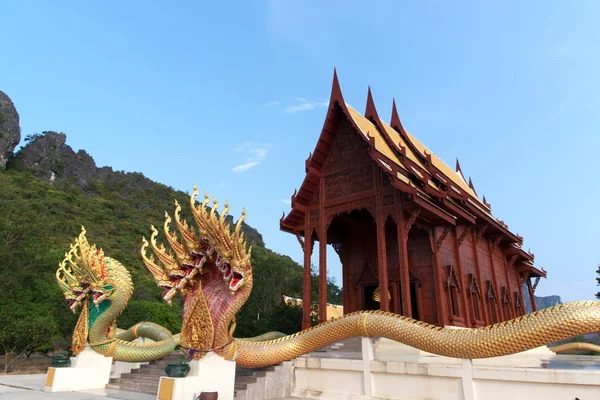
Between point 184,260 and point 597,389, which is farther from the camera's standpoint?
point 184,260

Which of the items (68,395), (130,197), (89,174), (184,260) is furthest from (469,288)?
(89,174)

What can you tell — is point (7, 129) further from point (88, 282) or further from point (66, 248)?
point (88, 282)

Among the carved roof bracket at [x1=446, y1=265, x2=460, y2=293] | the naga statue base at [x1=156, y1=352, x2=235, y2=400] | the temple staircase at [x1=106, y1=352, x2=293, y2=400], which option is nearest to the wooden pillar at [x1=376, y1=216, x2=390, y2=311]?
the carved roof bracket at [x1=446, y1=265, x2=460, y2=293]

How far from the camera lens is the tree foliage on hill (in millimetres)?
17234

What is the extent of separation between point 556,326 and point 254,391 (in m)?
4.47

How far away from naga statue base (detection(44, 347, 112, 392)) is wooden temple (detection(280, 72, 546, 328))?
5.19m

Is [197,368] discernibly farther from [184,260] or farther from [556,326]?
[556,326]

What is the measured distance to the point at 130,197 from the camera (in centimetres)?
7525

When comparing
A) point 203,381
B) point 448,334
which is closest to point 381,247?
point 448,334

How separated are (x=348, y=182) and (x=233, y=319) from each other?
6483 mm

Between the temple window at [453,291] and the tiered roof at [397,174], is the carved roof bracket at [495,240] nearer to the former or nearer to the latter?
the tiered roof at [397,174]

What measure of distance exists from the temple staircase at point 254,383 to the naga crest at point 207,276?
2.11 feet

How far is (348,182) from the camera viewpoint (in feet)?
39.8

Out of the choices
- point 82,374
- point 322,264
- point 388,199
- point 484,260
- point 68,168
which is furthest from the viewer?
point 68,168
